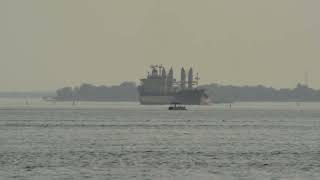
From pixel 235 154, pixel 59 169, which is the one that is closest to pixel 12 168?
pixel 59 169

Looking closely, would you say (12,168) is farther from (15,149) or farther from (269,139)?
(269,139)

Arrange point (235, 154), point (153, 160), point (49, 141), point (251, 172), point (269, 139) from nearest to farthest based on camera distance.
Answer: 1. point (251, 172)
2. point (153, 160)
3. point (235, 154)
4. point (49, 141)
5. point (269, 139)

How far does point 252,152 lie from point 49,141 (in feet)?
81.7

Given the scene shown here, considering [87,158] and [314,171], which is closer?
[314,171]

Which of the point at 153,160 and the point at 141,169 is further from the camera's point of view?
the point at 153,160

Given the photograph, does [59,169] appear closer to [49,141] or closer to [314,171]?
[314,171]

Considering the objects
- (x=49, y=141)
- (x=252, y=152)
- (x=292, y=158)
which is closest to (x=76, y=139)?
(x=49, y=141)

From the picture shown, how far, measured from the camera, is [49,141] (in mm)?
102125

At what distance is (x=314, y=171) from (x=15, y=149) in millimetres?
30552

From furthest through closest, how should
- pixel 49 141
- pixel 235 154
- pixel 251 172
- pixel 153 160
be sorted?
pixel 49 141
pixel 235 154
pixel 153 160
pixel 251 172

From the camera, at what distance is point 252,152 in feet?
280

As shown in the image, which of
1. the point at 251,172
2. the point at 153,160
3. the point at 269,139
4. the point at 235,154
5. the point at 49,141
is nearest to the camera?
the point at 251,172

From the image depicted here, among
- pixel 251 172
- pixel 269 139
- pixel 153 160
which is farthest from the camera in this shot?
pixel 269 139

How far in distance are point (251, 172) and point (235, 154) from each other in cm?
1763
